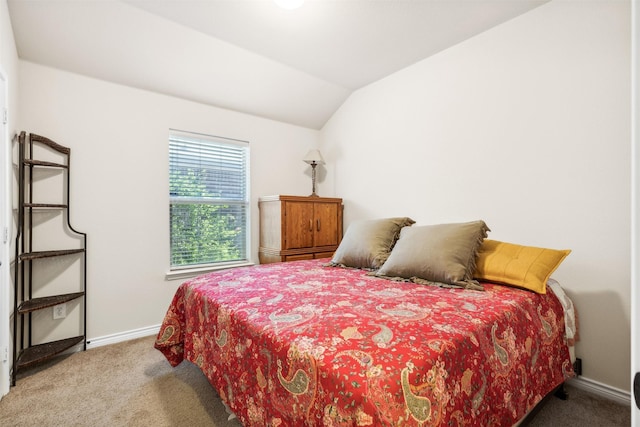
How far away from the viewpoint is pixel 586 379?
1.97 meters

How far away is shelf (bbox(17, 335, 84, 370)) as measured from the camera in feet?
6.78

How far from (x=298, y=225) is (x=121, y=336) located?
193cm

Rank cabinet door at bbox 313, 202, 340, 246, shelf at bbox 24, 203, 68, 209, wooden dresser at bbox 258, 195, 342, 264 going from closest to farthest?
shelf at bbox 24, 203, 68, 209
wooden dresser at bbox 258, 195, 342, 264
cabinet door at bbox 313, 202, 340, 246

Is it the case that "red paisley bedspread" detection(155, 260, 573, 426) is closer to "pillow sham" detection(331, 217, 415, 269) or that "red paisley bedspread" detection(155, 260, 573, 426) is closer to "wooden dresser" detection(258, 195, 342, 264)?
"pillow sham" detection(331, 217, 415, 269)

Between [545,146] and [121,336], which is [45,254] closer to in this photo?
[121,336]

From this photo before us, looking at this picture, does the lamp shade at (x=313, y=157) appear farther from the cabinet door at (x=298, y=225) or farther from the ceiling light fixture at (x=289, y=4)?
the ceiling light fixture at (x=289, y=4)

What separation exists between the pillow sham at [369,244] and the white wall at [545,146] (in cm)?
55

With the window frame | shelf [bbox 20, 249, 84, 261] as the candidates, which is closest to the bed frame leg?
the window frame

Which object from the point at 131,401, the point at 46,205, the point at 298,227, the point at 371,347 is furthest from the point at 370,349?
the point at 46,205

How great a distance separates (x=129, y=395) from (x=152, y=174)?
1.89 meters

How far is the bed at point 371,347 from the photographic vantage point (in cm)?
87

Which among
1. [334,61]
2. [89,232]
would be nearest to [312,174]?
[334,61]

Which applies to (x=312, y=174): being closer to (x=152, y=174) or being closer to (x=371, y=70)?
(x=371, y=70)

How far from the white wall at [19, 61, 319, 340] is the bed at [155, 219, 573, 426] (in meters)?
1.12
